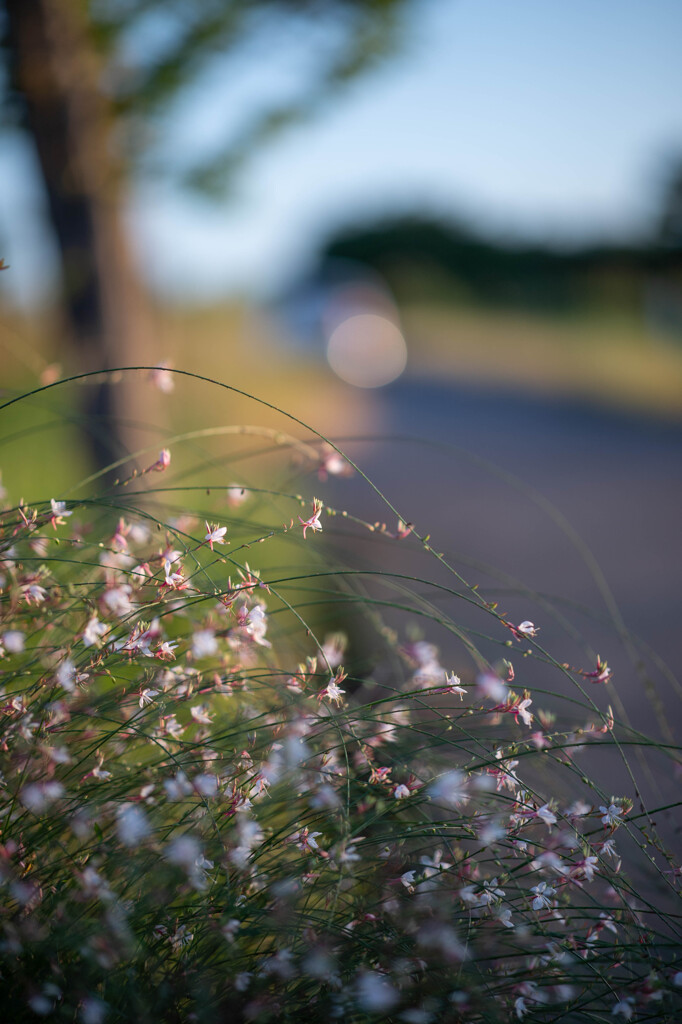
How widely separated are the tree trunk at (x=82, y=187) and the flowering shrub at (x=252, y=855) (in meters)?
2.83

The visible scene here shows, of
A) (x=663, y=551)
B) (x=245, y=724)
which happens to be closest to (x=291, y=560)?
(x=245, y=724)

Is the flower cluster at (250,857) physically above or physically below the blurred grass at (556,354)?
above

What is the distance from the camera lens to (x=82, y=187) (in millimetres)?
4512

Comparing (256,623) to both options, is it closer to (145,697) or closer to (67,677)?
(145,697)

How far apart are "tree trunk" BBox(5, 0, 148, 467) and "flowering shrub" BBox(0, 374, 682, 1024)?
9.29ft

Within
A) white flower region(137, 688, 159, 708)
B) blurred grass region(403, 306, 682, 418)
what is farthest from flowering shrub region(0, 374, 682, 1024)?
blurred grass region(403, 306, 682, 418)

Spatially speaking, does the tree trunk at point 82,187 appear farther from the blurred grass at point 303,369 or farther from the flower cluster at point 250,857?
the flower cluster at point 250,857

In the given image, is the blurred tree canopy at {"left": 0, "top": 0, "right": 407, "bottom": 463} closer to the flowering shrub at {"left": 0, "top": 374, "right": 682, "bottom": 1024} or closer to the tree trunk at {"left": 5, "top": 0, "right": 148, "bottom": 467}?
the tree trunk at {"left": 5, "top": 0, "right": 148, "bottom": 467}

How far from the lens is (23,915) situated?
3.86 feet

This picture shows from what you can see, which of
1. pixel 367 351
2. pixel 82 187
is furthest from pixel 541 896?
pixel 367 351

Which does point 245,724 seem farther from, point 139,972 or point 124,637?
point 139,972

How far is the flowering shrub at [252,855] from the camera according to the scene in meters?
1.15

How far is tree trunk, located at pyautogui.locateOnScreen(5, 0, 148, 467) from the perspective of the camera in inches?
165

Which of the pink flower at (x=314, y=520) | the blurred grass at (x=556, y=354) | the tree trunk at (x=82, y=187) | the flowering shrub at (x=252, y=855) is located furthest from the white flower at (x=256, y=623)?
the blurred grass at (x=556, y=354)
